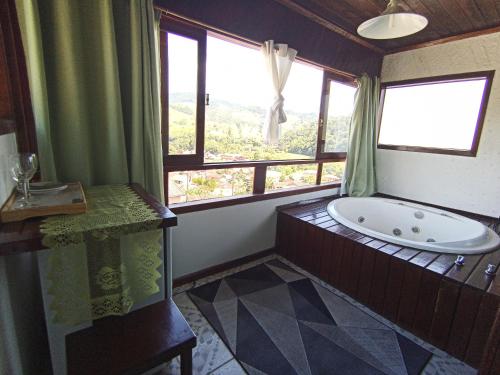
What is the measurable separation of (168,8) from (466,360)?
2673mm

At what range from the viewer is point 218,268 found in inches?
85.9

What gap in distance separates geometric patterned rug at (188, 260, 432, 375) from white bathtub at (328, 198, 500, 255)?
63cm

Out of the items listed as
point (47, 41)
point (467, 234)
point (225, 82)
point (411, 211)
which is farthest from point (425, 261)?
point (47, 41)

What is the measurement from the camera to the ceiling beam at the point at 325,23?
210cm

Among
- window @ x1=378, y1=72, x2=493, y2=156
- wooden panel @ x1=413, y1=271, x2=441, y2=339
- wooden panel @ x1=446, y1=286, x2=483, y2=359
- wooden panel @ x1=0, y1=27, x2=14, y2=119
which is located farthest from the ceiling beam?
wooden panel @ x1=446, y1=286, x2=483, y2=359

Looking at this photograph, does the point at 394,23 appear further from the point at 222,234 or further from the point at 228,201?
the point at 222,234

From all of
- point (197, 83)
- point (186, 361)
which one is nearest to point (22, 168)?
point (186, 361)

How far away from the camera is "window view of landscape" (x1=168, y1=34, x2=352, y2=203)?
5.90 ft

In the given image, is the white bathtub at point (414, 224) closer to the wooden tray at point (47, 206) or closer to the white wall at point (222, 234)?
the white wall at point (222, 234)

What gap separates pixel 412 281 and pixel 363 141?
6.03 feet

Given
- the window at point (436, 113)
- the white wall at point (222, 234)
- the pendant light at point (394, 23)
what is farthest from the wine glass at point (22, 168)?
the window at point (436, 113)

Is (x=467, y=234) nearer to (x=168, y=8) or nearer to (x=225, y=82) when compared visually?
(x=225, y=82)

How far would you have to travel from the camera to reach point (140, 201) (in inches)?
45.7

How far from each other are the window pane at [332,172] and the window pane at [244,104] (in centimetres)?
62
